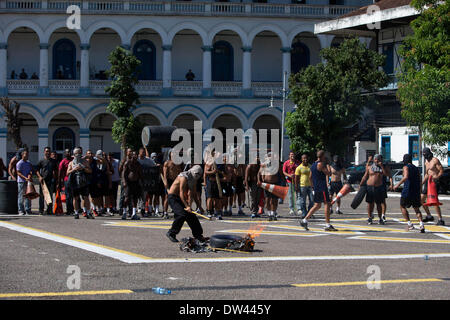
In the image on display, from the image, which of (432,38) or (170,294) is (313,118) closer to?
(432,38)

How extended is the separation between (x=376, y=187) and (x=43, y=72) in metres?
34.7

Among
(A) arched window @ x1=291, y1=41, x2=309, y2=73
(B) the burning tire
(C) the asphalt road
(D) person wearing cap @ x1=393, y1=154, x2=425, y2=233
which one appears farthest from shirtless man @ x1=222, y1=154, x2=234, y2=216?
(A) arched window @ x1=291, y1=41, x2=309, y2=73

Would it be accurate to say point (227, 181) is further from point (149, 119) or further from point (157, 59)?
point (157, 59)

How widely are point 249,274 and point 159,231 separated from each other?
6530 mm

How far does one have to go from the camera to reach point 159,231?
17.1m

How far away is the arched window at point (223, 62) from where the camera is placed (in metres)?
54.3

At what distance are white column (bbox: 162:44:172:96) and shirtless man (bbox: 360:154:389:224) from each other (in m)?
32.5

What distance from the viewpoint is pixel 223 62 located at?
179 ft

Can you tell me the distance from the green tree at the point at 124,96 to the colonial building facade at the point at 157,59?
290 cm

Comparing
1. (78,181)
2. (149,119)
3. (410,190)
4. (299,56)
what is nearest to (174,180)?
(78,181)

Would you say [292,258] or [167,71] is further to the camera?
[167,71]

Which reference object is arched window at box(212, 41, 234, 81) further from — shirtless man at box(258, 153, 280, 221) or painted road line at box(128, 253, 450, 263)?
painted road line at box(128, 253, 450, 263)

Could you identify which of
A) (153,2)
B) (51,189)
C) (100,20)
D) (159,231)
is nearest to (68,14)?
(100,20)
